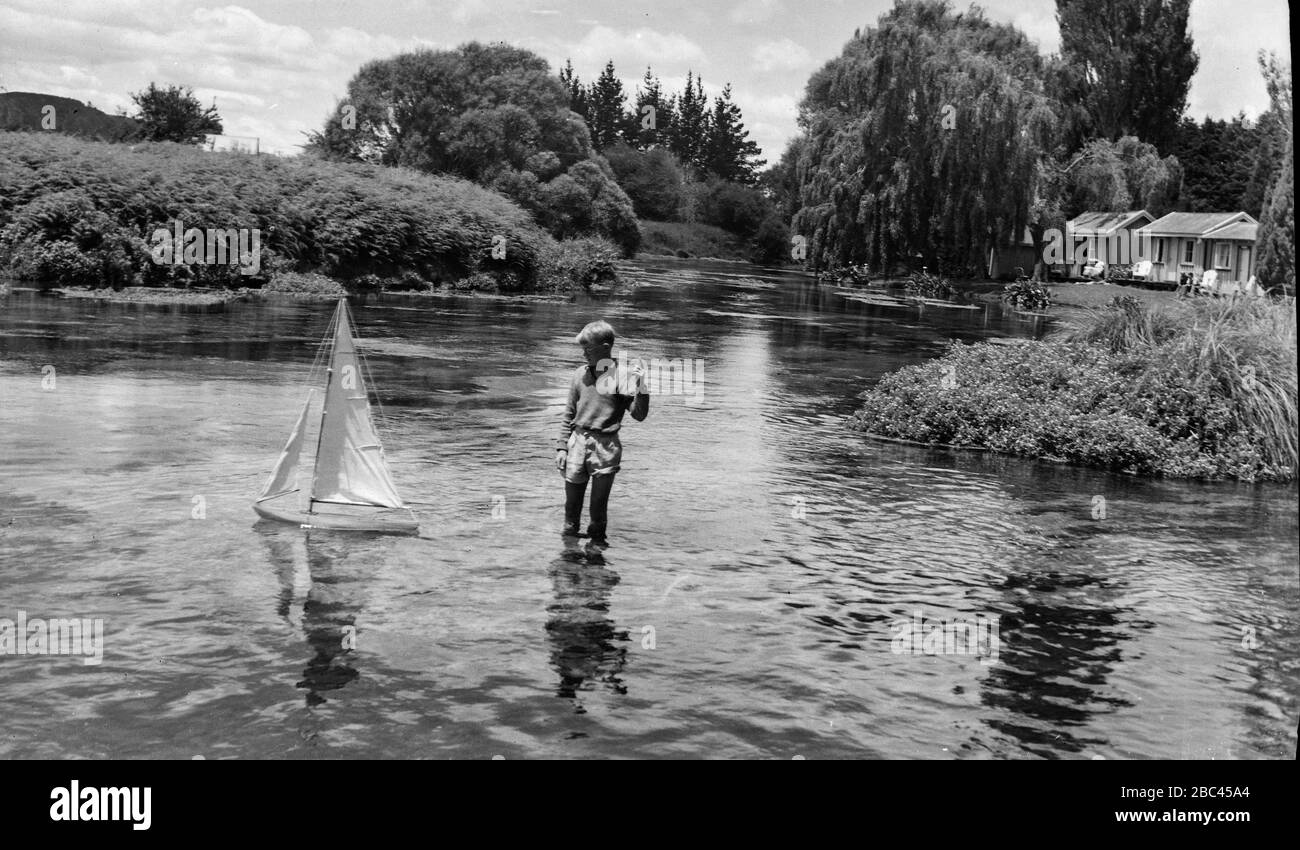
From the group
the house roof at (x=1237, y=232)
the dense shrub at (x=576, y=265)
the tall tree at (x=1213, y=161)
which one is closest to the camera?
the dense shrub at (x=576, y=265)

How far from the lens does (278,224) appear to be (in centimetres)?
4812

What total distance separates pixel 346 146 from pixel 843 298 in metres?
37.8

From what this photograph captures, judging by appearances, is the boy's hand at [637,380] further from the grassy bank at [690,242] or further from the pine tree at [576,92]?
the pine tree at [576,92]

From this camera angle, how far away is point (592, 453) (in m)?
11.1

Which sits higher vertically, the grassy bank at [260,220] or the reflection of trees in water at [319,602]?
the grassy bank at [260,220]

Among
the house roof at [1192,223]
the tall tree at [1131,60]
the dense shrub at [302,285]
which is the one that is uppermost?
the tall tree at [1131,60]

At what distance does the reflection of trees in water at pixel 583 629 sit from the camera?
8273 mm

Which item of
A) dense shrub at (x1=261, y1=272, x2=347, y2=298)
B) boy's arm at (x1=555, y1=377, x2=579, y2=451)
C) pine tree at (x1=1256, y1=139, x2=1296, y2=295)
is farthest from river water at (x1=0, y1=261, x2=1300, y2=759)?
dense shrub at (x1=261, y1=272, x2=347, y2=298)

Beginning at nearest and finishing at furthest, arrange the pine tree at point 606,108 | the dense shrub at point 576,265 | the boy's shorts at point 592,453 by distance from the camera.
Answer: the boy's shorts at point 592,453 → the dense shrub at point 576,265 → the pine tree at point 606,108

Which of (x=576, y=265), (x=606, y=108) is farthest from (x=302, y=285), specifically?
(x=606, y=108)

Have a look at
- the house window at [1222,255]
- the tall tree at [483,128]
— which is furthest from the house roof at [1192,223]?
the tall tree at [483,128]

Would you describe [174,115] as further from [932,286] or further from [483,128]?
[932,286]

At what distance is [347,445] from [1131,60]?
275 ft

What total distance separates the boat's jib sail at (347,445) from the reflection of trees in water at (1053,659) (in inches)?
223
